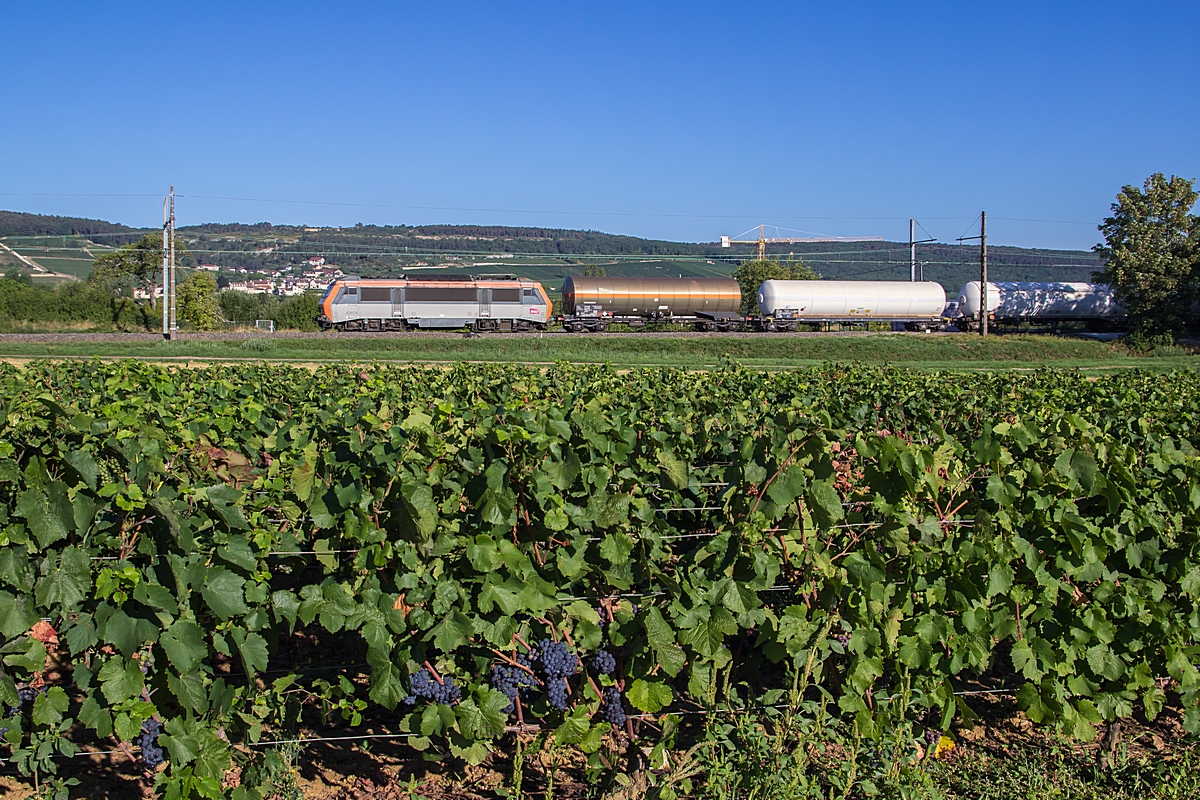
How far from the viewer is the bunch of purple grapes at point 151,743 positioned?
3.87m

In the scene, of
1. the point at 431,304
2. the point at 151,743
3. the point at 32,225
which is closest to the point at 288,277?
the point at 32,225

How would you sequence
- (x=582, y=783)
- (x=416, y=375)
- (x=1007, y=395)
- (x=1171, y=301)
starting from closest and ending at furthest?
(x=582, y=783), (x=1007, y=395), (x=416, y=375), (x=1171, y=301)

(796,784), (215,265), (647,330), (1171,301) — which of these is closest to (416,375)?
(796,784)

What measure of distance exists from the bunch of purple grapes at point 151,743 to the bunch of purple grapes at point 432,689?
102 centimetres

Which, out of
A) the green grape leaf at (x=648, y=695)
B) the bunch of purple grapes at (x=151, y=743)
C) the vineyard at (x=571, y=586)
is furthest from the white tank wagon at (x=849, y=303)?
the bunch of purple grapes at (x=151, y=743)

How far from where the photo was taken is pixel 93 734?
504cm

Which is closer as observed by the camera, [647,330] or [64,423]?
[64,423]

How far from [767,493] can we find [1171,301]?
56887 millimetres

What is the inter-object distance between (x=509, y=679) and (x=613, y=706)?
0.51m

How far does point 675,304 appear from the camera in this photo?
56.3m

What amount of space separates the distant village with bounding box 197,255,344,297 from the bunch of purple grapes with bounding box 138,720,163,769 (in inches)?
5288

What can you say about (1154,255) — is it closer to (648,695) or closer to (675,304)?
(675,304)

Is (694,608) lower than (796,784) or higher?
higher

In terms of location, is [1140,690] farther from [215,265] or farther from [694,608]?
[215,265]
